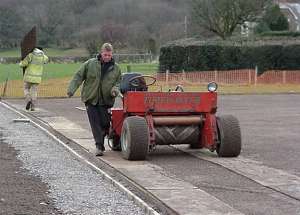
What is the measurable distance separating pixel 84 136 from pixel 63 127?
1.76 meters

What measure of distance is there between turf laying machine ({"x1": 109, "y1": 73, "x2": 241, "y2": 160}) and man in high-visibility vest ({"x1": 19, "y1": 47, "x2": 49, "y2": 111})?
8690mm

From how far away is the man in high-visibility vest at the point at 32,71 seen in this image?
A: 775 inches

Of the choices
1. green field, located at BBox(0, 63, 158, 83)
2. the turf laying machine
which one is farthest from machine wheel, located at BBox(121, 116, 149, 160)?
green field, located at BBox(0, 63, 158, 83)

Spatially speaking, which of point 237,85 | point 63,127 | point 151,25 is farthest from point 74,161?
point 151,25

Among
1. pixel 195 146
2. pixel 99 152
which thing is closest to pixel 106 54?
pixel 99 152

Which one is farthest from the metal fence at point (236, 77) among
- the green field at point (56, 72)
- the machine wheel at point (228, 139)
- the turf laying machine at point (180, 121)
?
the machine wheel at point (228, 139)

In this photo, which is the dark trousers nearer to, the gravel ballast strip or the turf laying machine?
the turf laying machine

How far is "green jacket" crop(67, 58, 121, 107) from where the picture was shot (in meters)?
11.7

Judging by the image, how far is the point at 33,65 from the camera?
65.1 ft

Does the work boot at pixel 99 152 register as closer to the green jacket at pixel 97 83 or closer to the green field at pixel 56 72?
the green jacket at pixel 97 83

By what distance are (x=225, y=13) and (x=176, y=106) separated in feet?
143

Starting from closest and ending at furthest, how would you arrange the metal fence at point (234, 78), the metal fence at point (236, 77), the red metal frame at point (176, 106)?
the red metal frame at point (176, 106) < the metal fence at point (234, 78) < the metal fence at point (236, 77)

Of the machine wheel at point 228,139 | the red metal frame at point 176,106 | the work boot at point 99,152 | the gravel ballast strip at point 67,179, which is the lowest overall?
the gravel ballast strip at point 67,179

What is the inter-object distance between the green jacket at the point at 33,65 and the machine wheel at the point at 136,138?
9.33m
